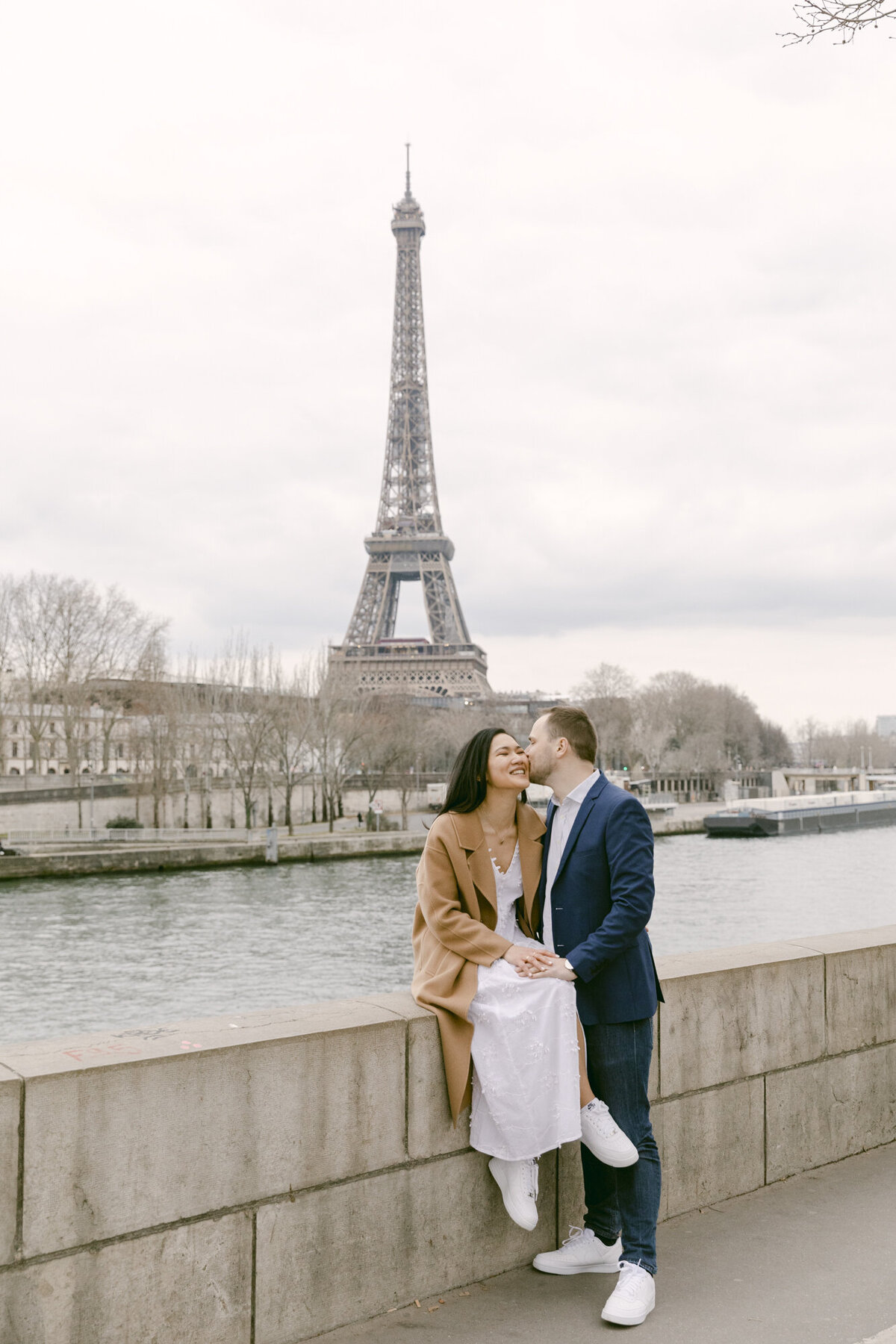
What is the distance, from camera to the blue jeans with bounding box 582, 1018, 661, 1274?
3459 millimetres

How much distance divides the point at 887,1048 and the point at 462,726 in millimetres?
72200

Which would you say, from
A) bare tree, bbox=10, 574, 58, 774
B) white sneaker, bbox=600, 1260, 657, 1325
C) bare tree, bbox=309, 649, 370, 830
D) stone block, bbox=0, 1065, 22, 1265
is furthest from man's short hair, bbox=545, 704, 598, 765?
bare tree, bbox=10, 574, 58, 774

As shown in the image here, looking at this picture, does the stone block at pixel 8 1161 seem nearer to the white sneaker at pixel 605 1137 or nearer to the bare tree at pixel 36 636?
the white sneaker at pixel 605 1137

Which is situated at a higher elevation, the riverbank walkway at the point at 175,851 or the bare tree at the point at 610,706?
the bare tree at the point at 610,706

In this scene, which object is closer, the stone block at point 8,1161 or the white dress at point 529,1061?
the stone block at point 8,1161

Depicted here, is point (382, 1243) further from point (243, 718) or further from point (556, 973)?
point (243, 718)

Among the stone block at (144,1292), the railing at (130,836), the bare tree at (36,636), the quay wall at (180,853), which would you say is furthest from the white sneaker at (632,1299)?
the bare tree at (36,636)

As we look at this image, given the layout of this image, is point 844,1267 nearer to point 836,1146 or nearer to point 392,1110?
point 836,1146

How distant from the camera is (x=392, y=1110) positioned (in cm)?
342

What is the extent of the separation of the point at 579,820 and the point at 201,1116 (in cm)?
134

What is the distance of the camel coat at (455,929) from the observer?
3.44 metres

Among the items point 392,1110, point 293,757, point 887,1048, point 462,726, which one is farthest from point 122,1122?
point 462,726

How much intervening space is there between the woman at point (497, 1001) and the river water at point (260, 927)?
11598mm

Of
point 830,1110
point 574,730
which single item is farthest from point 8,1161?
point 830,1110
